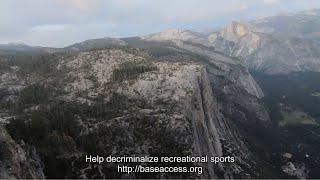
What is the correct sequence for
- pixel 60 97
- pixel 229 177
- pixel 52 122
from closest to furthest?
→ pixel 52 122 → pixel 229 177 → pixel 60 97

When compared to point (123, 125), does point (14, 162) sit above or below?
above

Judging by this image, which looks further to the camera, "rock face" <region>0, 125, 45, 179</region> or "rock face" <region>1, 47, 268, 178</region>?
"rock face" <region>1, 47, 268, 178</region>

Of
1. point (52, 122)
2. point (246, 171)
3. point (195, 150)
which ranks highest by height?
point (52, 122)

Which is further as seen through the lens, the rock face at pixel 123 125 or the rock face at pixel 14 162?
the rock face at pixel 123 125

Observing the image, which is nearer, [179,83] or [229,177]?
[229,177]

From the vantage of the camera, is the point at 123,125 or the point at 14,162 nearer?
the point at 14,162

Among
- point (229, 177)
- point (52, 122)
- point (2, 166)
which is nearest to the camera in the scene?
point (2, 166)

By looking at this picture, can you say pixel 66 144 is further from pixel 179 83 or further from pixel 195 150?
pixel 179 83

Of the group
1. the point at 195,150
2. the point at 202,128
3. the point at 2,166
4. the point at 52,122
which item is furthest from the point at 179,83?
the point at 2,166
